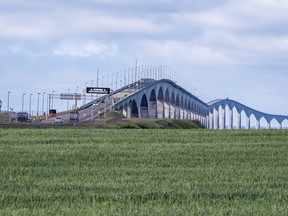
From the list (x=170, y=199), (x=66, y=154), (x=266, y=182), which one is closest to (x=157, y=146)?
(x=66, y=154)

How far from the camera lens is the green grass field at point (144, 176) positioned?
15.5m

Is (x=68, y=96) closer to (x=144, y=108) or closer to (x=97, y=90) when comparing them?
(x=97, y=90)

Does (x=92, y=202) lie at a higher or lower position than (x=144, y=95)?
lower

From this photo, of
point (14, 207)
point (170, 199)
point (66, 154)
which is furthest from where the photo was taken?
point (66, 154)

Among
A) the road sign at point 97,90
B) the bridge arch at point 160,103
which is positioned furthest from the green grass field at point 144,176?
the bridge arch at point 160,103

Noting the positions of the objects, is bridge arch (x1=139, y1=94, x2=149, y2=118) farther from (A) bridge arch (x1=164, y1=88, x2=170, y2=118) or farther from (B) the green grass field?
(B) the green grass field

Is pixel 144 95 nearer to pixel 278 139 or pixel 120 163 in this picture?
pixel 278 139

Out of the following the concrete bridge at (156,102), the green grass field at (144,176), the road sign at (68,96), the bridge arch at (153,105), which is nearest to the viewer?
the green grass field at (144,176)

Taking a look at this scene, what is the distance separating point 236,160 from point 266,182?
6329 mm

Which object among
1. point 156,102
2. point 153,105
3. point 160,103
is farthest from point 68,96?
point 160,103

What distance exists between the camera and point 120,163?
2486 cm

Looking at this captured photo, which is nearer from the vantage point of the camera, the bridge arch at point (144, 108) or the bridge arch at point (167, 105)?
the bridge arch at point (144, 108)

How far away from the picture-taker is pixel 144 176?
2112 cm

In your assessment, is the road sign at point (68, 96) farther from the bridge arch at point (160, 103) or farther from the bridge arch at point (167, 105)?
the bridge arch at point (167, 105)
